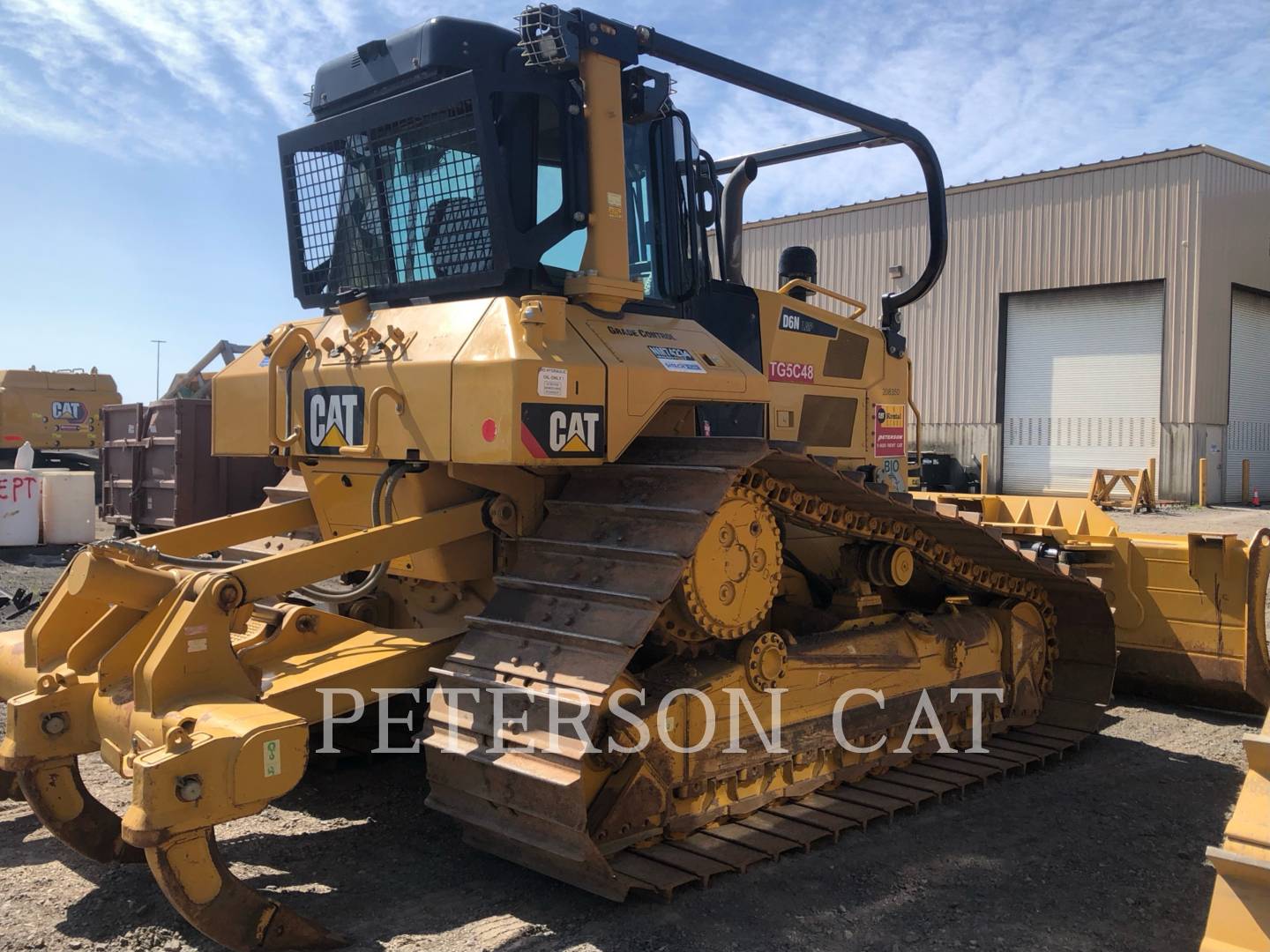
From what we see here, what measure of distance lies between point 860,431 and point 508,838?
11.5 ft

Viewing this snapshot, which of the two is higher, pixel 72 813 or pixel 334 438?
pixel 334 438

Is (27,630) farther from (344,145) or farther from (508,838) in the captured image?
(344,145)

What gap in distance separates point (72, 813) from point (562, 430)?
2373mm

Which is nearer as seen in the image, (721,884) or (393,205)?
(721,884)

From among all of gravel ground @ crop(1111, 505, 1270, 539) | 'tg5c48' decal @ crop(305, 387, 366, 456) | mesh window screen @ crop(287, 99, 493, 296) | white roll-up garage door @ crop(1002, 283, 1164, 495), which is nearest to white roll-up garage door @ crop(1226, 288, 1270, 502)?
gravel ground @ crop(1111, 505, 1270, 539)

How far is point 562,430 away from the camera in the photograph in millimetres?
4254

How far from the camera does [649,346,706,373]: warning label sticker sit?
4.68 metres

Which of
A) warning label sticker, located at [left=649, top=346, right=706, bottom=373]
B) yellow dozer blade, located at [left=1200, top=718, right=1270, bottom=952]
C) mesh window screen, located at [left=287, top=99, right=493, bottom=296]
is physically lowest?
yellow dozer blade, located at [left=1200, top=718, right=1270, bottom=952]

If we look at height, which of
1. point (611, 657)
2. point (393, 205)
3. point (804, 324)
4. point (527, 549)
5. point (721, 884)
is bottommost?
point (721, 884)

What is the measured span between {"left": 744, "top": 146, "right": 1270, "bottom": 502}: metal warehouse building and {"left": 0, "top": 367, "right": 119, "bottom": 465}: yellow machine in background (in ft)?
57.5

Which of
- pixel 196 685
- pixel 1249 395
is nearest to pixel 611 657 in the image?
pixel 196 685

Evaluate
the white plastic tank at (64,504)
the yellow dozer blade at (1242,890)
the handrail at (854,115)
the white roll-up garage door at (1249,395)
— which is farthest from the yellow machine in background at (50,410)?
the yellow dozer blade at (1242,890)

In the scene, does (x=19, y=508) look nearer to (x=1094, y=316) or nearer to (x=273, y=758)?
(x=273, y=758)

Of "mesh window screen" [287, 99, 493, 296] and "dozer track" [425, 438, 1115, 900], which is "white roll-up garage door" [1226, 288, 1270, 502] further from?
"mesh window screen" [287, 99, 493, 296]
